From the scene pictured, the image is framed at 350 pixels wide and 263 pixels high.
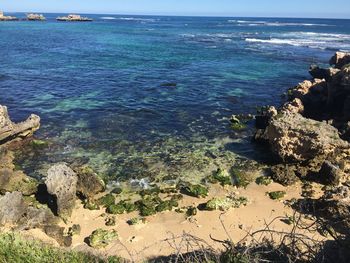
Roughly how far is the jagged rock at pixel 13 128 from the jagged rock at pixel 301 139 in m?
16.8

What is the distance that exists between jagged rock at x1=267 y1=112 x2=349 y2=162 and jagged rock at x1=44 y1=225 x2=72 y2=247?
44.3 feet

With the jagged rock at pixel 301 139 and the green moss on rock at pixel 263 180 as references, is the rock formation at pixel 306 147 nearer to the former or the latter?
the jagged rock at pixel 301 139

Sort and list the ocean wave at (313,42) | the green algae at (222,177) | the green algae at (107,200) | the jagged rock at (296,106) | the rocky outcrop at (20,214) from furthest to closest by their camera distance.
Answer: the ocean wave at (313,42) → the jagged rock at (296,106) → the green algae at (222,177) → the green algae at (107,200) → the rocky outcrop at (20,214)

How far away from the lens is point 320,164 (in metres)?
22.2

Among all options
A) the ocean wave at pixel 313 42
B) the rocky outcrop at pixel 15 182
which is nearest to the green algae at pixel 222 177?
the rocky outcrop at pixel 15 182

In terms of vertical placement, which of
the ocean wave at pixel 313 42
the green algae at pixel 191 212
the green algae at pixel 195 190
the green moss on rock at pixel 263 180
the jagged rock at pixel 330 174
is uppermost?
the ocean wave at pixel 313 42

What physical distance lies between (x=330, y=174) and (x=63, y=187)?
46.9 ft

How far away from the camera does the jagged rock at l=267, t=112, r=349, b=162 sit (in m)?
22.0

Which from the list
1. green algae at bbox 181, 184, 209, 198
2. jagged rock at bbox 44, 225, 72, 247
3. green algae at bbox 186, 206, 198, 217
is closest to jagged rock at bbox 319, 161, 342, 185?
green algae at bbox 181, 184, 209, 198

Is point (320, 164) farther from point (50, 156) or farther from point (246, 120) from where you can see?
point (50, 156)

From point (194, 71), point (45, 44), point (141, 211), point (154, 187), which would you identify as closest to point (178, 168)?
point (154, 187)

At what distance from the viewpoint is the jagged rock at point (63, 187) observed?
1771 cm

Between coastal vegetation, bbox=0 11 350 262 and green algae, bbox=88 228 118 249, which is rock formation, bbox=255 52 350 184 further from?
green algae, bbox=88 228 118 249

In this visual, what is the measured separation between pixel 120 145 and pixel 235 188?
9.24 metres
